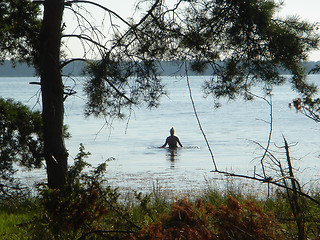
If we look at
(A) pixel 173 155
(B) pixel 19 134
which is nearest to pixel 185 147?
(A) pixel 173 155

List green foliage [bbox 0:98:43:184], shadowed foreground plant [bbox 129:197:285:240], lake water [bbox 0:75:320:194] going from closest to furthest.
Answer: shadowed foreground plant [bbox 129:197:285:240] → green foliage [bbox 0:98:43:184] → lake water [bbox 0:75:320:194]

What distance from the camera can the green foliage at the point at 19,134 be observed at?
26.8ft

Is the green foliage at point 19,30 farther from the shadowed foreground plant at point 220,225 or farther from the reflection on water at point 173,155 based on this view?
the reflection on water at point 173,155

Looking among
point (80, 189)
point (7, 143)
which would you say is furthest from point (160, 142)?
point (80, 189)

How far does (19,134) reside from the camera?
8.45 meters

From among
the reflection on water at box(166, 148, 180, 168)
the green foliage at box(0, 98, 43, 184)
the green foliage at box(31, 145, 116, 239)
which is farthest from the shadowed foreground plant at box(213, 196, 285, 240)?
the reflection on water at box(166, 148, 180, 168)

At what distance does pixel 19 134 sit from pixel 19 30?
7.26ft

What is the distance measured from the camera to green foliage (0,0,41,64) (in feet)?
22.8

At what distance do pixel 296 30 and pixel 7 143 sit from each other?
215 inches

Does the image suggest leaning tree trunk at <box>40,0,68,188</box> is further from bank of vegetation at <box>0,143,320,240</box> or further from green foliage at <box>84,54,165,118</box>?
bank of vegetation at <box>0,143,320,240</box>

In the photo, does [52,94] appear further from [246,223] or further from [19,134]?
[246,223]

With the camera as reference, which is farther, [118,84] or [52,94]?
[118,84]

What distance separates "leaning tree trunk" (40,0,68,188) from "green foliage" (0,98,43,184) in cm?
205

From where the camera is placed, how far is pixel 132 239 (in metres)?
2.65
